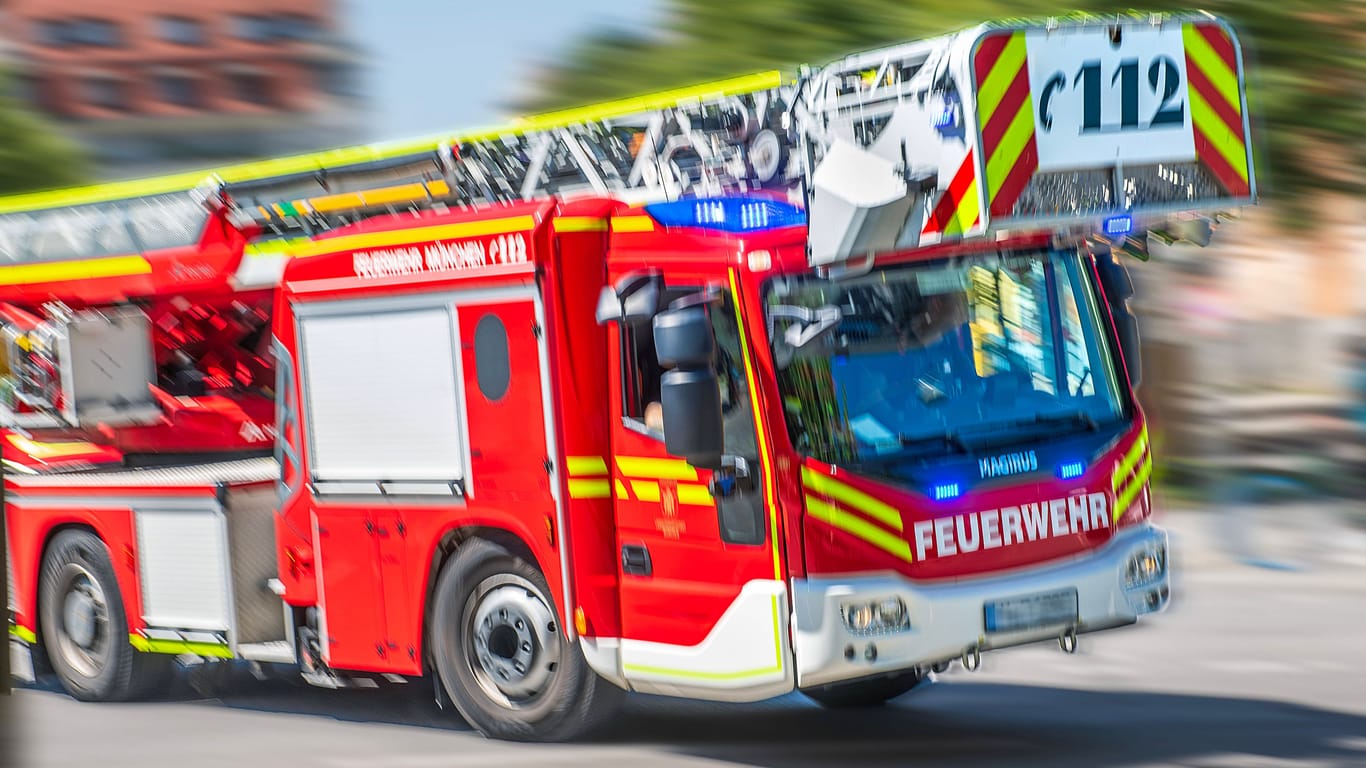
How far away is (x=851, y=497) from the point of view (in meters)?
7.28

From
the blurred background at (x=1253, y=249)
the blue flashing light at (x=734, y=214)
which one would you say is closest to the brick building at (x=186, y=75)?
the blurred background at (x=1253, y=249)

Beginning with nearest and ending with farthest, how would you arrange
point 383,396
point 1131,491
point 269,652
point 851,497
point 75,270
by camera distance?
point 851,497 → point 1131,491 → point 383,396 → point 269,652 → point 75,270

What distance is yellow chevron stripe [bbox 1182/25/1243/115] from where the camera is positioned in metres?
7.43

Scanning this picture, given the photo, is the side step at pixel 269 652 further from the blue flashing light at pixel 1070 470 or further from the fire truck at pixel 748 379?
the blue flashing light at pixel 1070 470

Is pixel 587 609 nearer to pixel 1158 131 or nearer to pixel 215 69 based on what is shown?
pixel 1158 131

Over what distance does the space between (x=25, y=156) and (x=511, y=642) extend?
117 feet

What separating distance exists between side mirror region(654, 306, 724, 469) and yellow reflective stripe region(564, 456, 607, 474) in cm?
79

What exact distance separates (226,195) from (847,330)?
4351 millimetres

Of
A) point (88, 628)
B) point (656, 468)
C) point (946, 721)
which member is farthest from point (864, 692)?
point (88, 628)

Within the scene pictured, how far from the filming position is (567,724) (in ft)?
27.2

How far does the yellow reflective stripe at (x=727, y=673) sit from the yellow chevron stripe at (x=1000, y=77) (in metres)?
2.04

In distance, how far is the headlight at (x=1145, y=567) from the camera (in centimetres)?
793

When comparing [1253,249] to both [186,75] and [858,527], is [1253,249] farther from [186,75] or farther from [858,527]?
[186,75]

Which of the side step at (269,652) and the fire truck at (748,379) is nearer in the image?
Result: the fire truck at (748,379)
